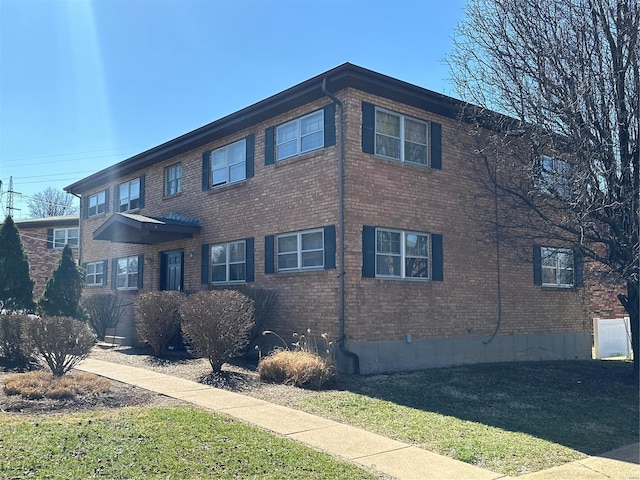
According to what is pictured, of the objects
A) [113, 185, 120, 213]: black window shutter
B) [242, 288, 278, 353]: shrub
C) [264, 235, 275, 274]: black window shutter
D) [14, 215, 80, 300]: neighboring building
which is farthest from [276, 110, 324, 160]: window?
[14, 215, 80, 300]: neighboring building

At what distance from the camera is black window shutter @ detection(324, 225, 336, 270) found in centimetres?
1237

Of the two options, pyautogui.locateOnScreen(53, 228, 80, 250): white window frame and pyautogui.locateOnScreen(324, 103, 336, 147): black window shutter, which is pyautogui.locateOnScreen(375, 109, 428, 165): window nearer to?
pyautogui.locateOnScreen(324, 103, 336, 147): black window shutter

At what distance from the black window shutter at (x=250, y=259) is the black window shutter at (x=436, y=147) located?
4.92 m

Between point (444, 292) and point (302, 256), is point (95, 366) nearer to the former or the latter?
point (302, 256)

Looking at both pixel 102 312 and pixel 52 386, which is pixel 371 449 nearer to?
pixel 52 386

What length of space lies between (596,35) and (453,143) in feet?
13.7

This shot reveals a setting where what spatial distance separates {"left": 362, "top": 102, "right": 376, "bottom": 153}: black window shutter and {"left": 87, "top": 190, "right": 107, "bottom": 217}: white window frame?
13703 mm

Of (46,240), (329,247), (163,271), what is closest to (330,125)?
(329,247)

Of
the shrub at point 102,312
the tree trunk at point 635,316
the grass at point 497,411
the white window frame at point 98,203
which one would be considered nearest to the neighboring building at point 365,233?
the tree trunk at point 635,316

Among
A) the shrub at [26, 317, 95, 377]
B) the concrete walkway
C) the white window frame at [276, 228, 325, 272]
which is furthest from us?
the white window frame at [276, 228, 325, 272]

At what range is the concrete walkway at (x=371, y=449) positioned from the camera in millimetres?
6055

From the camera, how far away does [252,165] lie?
15211 mm

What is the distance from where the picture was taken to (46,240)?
107ft

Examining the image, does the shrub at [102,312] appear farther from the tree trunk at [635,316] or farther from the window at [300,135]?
the tree trunk at [635,316]
